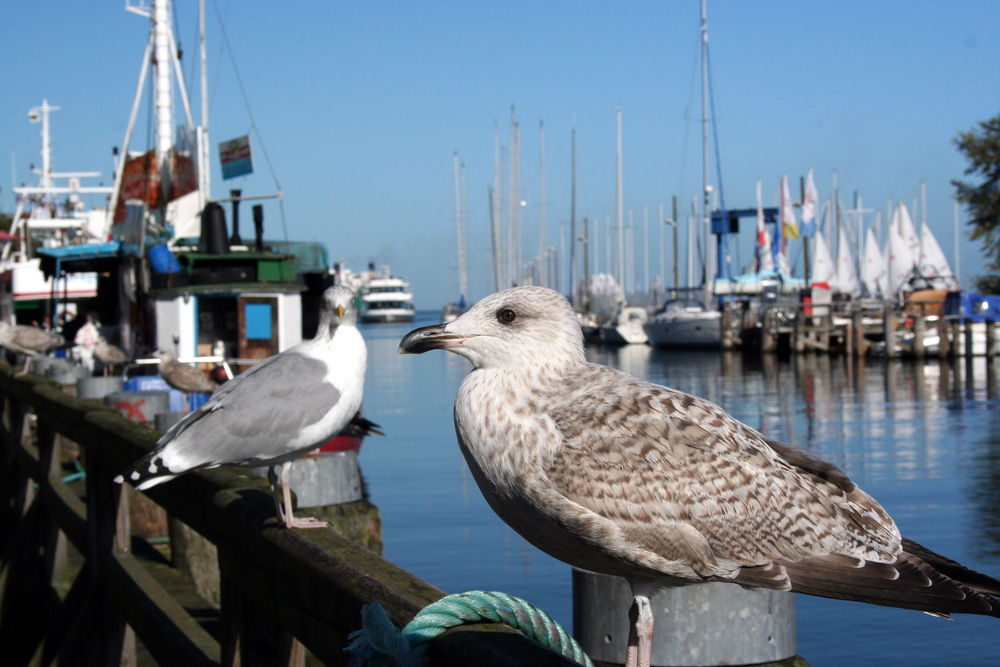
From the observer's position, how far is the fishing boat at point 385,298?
12488 cm

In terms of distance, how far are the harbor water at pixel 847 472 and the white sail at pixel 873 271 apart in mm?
32668

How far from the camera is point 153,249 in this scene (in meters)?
15.4

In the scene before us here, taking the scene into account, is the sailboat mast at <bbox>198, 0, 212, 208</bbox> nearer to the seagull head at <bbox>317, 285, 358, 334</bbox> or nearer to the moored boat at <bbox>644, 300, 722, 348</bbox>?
the seagull head at <bbox>317, 285, 358, 334</bbox>

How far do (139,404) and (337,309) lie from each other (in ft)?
10.0

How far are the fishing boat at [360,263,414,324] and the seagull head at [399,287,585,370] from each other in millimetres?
120430

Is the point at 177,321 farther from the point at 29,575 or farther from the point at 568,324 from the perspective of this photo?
the point at 568,324

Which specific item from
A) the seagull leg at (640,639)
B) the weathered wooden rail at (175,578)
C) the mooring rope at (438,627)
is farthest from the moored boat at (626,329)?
the mooring rope at (438,627)

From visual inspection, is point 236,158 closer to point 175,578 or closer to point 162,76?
point 162,76

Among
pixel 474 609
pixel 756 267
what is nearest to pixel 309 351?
pixel 474 609

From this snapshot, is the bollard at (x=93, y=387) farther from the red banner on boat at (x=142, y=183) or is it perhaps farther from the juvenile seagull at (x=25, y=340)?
the red banner on boat at (x=142, y=183)

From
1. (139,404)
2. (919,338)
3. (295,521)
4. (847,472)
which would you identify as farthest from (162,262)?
(919,338)

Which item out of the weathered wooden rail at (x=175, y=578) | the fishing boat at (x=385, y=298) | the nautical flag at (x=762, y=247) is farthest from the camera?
the fishing boat at (x=385, y=298)

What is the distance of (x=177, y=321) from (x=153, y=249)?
1445mm

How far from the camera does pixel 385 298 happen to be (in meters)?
126
